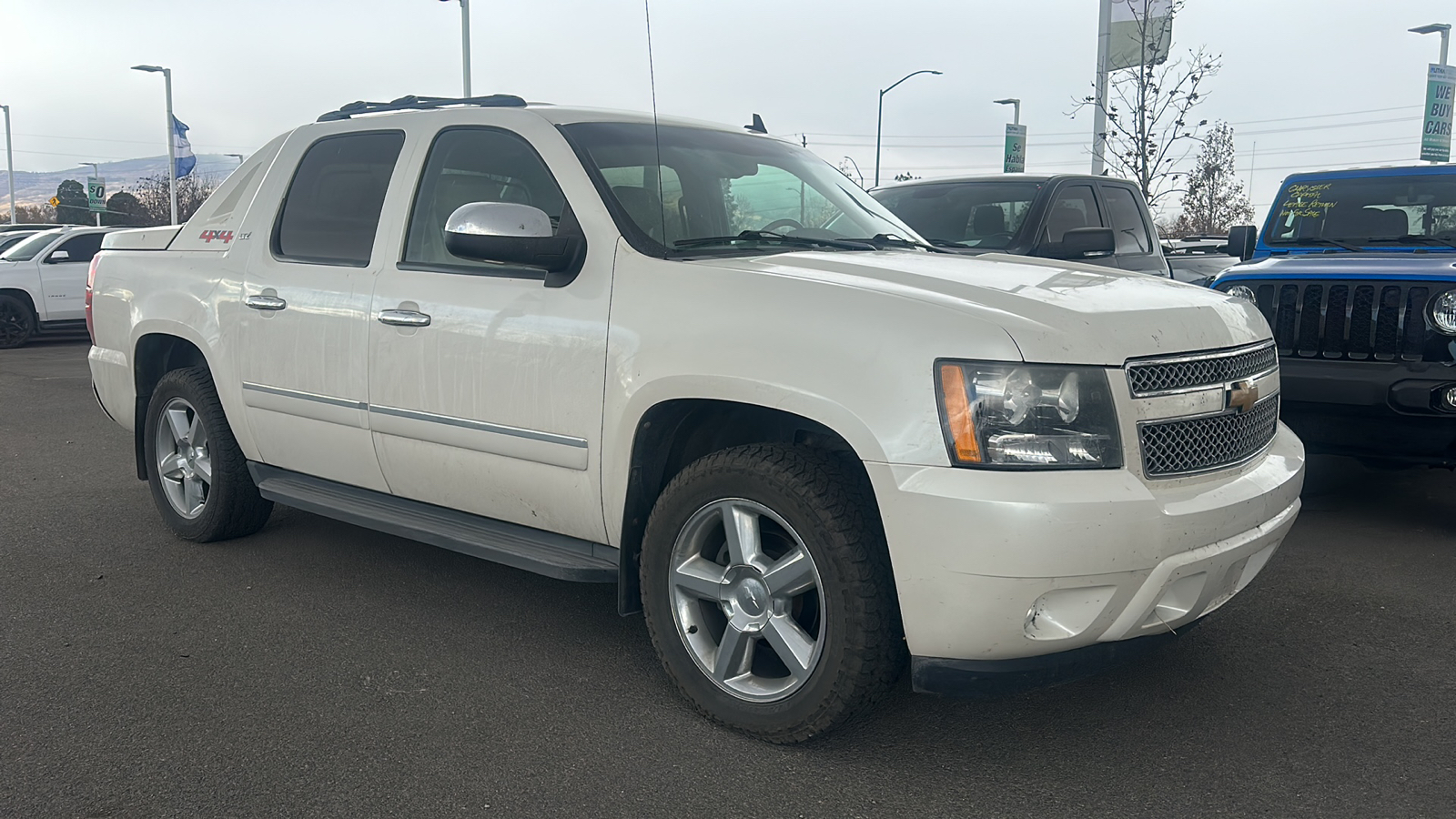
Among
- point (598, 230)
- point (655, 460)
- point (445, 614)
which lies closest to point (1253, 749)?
point (655, 460)

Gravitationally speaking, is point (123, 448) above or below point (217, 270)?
below

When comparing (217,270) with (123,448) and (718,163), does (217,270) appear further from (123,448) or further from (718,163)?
(123,448)

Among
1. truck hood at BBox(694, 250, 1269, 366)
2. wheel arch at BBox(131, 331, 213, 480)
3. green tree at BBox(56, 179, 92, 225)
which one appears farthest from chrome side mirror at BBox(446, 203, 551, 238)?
green tree at BBox(56, 179, 92, 225)

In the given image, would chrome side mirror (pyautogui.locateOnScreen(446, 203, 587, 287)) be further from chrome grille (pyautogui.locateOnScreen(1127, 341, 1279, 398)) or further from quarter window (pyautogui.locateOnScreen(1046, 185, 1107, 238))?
quarter window (pyautogui.locateOnScreen(1046, 185, 1107, 238))

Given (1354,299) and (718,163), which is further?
(1354,299)

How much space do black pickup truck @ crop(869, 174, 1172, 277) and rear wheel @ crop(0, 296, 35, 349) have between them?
13.1 meters

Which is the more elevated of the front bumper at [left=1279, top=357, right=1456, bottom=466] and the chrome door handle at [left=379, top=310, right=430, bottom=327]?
the chrome door handle at [left=379, top=310, right=430, bottom=327]

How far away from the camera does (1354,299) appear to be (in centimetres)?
571

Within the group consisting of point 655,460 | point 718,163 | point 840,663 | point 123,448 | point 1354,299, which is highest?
point 718,163

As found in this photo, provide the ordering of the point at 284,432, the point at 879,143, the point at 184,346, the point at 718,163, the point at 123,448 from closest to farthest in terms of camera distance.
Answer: the point at 718,163
the point at 284,432
the point at 184,346
the point at 123,448
the point at 879,143

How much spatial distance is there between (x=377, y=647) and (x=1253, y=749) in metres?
2.76

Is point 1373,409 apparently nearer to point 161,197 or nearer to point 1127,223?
point 1127,223

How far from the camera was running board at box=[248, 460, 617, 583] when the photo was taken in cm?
368

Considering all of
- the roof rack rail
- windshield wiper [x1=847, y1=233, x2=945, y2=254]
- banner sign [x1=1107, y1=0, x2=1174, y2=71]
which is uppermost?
banner sign [x1=1107, y1=0, x2=1174, y2=71]
